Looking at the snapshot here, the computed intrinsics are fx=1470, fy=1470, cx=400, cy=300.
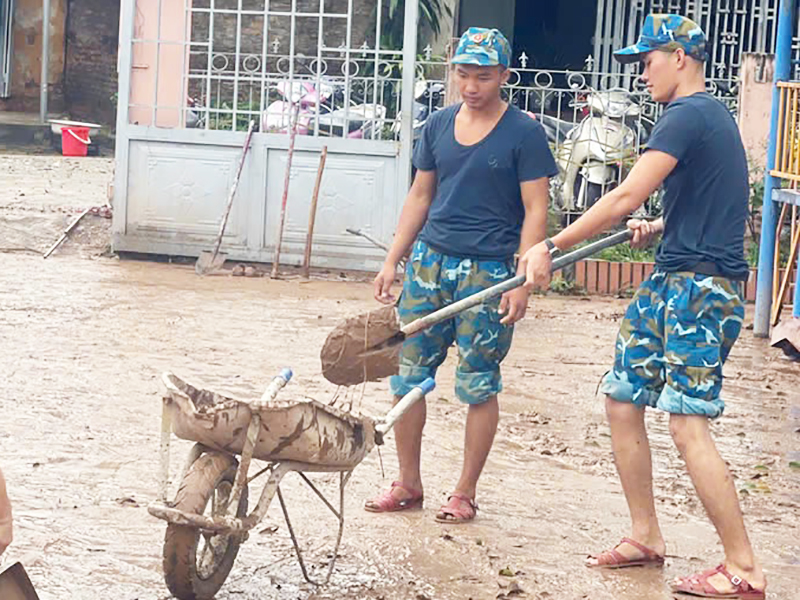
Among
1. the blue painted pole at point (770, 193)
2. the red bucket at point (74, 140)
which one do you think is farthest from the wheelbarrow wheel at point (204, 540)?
the red bucket at point (74, 140)

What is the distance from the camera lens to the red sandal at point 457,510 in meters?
5.55

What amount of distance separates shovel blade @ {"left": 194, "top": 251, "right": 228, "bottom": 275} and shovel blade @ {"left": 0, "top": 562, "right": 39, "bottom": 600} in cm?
819

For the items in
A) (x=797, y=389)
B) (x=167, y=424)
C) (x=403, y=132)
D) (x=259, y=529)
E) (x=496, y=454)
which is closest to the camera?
(x=167, y=424)

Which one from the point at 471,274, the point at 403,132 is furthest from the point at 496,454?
the point at 403,132

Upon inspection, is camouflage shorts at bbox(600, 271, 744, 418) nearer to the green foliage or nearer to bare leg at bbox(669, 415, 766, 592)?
bare leg at bbox(669, 415, 766, 592)

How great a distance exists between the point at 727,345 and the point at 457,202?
3.95 feet

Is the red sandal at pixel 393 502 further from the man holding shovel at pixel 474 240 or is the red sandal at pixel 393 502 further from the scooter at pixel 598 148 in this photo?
the scooter at pixel 598 148

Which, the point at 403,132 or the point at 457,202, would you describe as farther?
the point at 403,132

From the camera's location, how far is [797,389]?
839cm

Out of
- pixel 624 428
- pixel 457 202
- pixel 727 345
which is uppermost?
pixel 457 202

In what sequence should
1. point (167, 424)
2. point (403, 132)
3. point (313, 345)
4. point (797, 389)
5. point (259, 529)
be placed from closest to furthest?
1. point (167, 424)
2. point (259, 529)
3. point (797, 389)
4. point (313, 345)
5. point (403, 132)

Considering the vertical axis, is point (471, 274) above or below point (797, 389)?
above

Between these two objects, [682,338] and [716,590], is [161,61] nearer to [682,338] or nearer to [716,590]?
[682,338]

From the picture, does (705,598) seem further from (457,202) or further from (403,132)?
(403,132)
